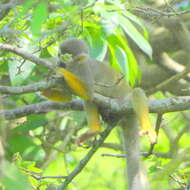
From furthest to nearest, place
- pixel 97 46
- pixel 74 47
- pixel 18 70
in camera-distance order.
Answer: pixel 74 47 → pixel 97 46 → pixel 18 70

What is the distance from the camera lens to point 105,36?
9.57 ft

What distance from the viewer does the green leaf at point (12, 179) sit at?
1372mm

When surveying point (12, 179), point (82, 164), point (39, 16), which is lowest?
point (82, 164)

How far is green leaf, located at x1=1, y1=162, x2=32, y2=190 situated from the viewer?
1372 millimetres

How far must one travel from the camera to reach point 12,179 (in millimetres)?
1382

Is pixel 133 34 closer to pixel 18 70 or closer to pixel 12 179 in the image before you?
pixel 18 70

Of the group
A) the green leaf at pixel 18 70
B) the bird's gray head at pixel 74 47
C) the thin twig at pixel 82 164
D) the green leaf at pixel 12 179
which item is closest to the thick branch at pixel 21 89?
the green leaf at pixel 18 70

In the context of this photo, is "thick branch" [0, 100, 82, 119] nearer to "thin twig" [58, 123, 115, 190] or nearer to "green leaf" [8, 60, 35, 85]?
"green leaf" [8, 60, 35, 85]

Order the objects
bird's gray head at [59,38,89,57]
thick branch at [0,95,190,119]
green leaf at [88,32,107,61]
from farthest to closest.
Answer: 1. bird's gray head at [59,38,89,57]
2. green leaf at [88,32,107,61]
3. thick branch at [0,95,190,119]

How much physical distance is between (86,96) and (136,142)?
23.6 inches

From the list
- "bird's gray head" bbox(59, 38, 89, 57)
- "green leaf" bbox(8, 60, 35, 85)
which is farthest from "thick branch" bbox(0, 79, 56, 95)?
"bird's gray head" bbox(59, 38, 89, 57)

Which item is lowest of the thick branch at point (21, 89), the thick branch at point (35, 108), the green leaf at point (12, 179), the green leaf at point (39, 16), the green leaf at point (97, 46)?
the thick branch at point (35, 108)

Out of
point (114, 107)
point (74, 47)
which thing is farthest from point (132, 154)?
point (74, 47)

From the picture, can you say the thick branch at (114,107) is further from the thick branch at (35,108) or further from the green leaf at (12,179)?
the green leaf at (12,179)
